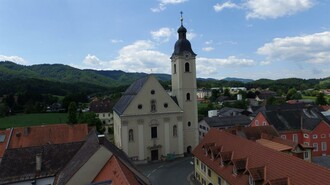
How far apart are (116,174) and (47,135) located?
2529cm

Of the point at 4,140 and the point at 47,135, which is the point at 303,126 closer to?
the point at 47,135

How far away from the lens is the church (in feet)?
139

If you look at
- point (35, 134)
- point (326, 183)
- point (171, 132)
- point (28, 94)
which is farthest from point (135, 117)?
point (28, 94)

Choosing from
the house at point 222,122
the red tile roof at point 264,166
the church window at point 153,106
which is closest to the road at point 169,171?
the red tile roof at point 264,166

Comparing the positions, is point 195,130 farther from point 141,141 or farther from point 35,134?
point 35,134

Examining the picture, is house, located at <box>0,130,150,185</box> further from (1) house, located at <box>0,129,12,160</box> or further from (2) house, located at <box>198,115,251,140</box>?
(2) house, located at <box>198,115,251,140</box>

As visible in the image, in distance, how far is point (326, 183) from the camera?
14477 millimetres

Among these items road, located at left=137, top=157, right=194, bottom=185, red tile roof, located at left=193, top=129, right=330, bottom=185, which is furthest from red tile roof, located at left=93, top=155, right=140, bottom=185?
road, located at left=137, top=157, right=194, bottom=185

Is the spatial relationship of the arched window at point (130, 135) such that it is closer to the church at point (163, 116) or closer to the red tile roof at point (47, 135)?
the church at point (163, 116)

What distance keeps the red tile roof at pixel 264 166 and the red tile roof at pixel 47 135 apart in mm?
18566

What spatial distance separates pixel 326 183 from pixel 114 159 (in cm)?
1281

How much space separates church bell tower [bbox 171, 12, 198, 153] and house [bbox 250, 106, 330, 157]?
43.9 ft

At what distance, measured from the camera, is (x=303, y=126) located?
46281 millimetres

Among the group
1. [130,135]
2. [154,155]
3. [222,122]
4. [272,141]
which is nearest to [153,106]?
[130,135]
